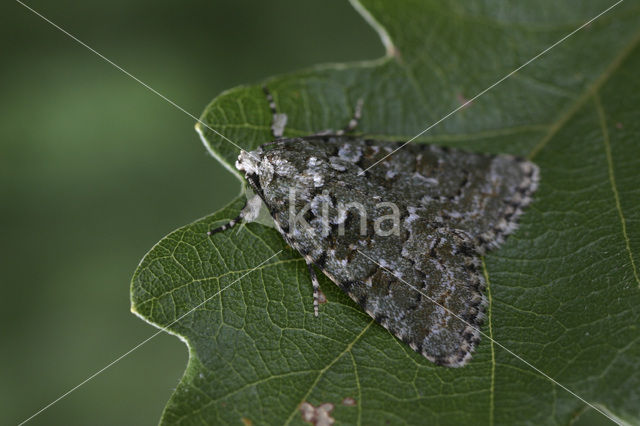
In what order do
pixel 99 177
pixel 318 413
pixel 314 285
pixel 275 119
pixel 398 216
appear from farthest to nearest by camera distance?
pixel 99 177, pixel 275 119, pixel 398 216, pixel 314 285, pixel 318 413

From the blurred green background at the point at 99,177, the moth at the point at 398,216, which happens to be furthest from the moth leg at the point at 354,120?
the blurred green background at the point at 99,177

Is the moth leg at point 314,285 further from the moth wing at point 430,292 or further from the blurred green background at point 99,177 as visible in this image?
the blurred green background at point 99,177

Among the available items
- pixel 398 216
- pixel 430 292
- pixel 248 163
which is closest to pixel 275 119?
pixel 248 163

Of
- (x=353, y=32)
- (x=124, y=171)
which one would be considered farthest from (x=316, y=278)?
(x=353, y=32)

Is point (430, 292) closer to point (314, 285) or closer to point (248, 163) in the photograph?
point (314, 285)

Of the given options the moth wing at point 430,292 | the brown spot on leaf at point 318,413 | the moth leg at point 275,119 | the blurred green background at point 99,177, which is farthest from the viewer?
the blurred green background at point 99,177
